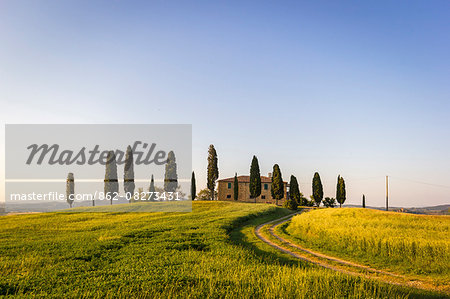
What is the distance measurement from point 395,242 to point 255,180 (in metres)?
51.7

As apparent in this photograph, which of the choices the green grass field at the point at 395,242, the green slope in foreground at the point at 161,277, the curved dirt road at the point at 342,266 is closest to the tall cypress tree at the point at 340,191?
the green grass field at the point at 395,242

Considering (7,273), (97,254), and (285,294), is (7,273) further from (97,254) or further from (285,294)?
(285,294)

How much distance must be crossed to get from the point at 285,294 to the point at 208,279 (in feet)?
8.51

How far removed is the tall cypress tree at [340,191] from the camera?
7525cm

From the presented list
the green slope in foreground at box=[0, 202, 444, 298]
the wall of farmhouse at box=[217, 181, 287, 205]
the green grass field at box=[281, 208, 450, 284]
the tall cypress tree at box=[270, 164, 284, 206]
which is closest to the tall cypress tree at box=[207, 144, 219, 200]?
the wall of farmhouse at box=[217, 181, 287, 205]

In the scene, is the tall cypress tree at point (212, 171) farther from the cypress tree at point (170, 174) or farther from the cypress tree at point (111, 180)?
the cypress tree at point (111, 180)

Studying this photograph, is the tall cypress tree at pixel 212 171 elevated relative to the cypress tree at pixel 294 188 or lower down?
elevated

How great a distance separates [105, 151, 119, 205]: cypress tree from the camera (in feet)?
198

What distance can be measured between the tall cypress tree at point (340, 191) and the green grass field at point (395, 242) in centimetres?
5021

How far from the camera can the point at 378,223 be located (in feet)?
80.7

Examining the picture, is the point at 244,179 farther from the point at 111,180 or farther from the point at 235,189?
the point at 111,180

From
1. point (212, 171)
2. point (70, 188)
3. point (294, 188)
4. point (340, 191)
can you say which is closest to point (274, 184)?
point (294, 188)

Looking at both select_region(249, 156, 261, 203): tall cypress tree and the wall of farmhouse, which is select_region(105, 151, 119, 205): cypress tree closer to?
the wall of farmhouse

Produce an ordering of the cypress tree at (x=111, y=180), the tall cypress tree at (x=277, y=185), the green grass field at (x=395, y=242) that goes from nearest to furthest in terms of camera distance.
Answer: the green grass field at (x=395, y=242), the cypress tree at (x=111, y=180), the tall cypress tree at (x=277, y=185)
